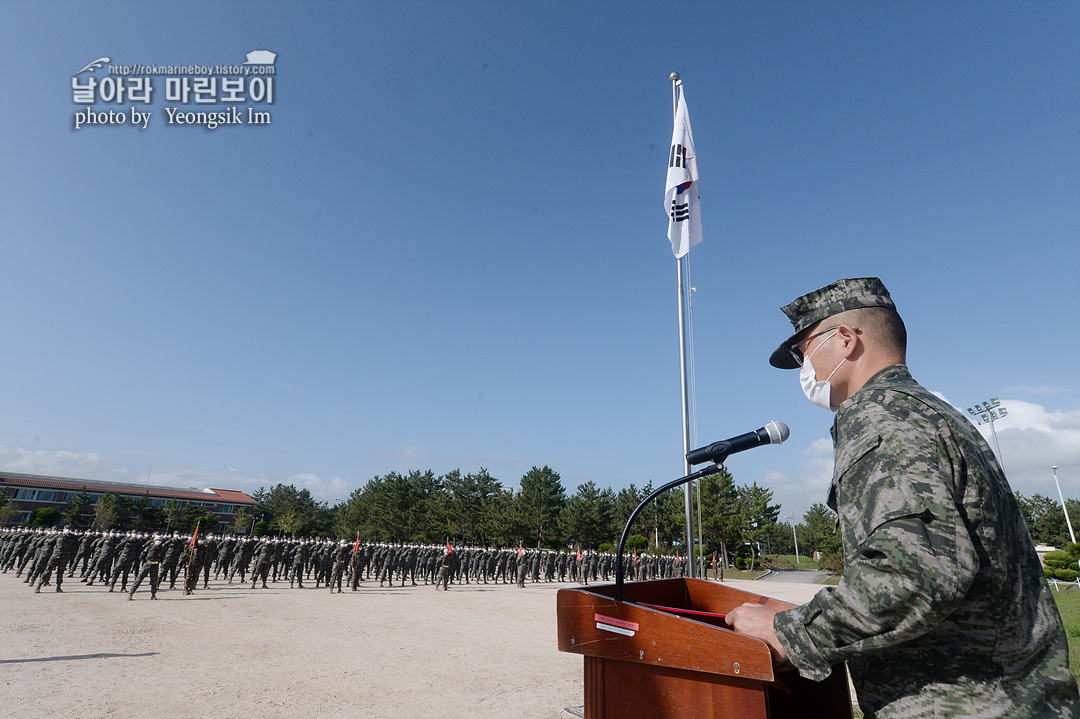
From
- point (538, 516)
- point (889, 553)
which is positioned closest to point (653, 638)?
point (889, 553)

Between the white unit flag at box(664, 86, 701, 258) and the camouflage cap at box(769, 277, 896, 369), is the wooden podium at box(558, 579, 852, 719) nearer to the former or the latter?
the camouflage cap at box(769, 277, 896, 369)

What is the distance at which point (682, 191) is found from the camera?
8.09 metres

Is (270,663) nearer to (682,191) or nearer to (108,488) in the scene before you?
(682,191)

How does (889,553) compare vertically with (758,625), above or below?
above

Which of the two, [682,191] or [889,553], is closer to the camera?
[889,553]

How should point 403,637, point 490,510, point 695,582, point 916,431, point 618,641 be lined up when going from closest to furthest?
1. point 916,431
2. point 618,641
3. point 695,582
4. point 403,637
5. point 490,510

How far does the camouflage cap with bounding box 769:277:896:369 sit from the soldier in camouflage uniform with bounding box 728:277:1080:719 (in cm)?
39

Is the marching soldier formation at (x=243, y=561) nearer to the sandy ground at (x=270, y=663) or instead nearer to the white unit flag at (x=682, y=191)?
the sandy ground at (x=270, y=663)

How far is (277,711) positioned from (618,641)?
5379 mm

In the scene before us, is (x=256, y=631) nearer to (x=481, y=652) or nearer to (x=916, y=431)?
(x=481, y=652)

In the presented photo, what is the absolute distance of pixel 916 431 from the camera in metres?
1.26

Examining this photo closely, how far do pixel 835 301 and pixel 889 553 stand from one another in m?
0.87

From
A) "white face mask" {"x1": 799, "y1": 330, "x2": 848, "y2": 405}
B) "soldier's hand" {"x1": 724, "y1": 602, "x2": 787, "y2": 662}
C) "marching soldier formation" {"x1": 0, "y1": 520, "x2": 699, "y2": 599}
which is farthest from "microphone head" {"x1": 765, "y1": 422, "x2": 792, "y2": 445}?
"marching soldier formation" {"x1": 0, "y1": 520, "x2": 699, "y2": 599}

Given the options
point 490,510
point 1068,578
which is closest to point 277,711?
point 1068,578
